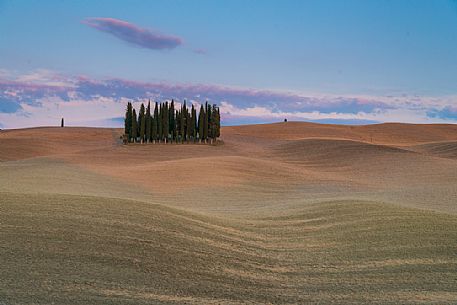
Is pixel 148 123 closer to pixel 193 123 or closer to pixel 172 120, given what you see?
pixel 172 120

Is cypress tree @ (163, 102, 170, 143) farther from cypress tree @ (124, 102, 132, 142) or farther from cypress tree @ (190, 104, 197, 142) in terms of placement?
cypress tree @ (124, 102, 132, 142)

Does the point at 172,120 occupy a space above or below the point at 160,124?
above

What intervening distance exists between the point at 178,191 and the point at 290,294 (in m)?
12.4

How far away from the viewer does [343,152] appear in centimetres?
3534

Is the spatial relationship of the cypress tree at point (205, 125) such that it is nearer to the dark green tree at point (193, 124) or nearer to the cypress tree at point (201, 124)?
the cypress tree at point (201, 124)

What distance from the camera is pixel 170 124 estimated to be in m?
42.4

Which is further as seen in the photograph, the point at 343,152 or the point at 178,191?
the point at 343,152

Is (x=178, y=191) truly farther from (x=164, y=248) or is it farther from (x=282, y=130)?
(x=282, y=130)

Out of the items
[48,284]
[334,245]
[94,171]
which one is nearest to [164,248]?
[48,284]

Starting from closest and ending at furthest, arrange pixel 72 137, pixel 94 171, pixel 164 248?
pixel 164 248 < pixel 94 171 < pixel 72 137

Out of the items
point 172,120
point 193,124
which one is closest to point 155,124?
point 172,120

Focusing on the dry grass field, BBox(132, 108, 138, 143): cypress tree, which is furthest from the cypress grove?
the dry grass field

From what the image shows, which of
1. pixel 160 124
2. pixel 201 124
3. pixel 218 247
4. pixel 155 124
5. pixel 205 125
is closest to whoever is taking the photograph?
pixel 218 247

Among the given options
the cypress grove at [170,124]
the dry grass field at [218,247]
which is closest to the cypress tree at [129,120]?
the cypress grove at [170,124]
